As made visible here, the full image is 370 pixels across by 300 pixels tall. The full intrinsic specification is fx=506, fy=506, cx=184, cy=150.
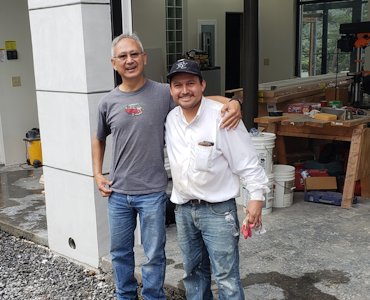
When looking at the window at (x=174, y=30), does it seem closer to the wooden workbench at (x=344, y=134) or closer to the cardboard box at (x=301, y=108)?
the cardboard box at (x=301, y=108)

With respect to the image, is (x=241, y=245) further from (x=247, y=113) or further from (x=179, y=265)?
(x=247, y=113)

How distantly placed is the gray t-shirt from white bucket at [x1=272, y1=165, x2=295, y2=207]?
2.32m

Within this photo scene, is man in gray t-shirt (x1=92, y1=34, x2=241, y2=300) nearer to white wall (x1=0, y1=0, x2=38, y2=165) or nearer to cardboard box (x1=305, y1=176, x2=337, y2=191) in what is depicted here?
cardboard box (x1=305, y1=176, x2=337, y2=191)

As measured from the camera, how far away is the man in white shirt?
2508 millimetres

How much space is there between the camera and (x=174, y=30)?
10.8 meters

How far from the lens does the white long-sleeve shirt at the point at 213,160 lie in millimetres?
2504

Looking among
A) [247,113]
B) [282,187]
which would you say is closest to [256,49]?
[247,113]

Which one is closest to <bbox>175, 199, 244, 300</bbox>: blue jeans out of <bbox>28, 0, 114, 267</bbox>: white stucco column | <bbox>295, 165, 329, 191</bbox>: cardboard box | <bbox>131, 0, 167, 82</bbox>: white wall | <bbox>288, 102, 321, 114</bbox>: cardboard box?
<bbox>28, 0, 114, 267</bbox>: white stucco column

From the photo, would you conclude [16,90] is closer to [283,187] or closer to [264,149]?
[264,149]

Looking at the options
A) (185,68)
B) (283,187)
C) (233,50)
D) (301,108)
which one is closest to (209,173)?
(185,68)

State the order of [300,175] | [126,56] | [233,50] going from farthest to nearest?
[233,50]
[300,175]
[126,56]

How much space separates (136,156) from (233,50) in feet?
32.6

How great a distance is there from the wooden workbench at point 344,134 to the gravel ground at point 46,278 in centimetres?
252

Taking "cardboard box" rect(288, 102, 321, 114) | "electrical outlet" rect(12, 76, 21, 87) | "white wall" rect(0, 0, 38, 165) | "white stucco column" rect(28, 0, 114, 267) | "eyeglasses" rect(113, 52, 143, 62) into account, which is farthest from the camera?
"electrical outlet" rect(12, 76, 21, 87)
